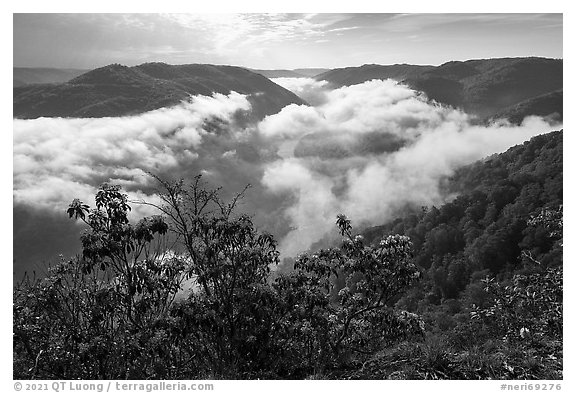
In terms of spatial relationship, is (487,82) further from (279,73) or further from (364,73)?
(279,73)

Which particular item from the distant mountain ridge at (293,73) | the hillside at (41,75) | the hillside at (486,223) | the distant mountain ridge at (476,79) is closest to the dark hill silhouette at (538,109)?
the distant mountain ridge at (476,79)

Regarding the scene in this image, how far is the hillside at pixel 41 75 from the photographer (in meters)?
7.53

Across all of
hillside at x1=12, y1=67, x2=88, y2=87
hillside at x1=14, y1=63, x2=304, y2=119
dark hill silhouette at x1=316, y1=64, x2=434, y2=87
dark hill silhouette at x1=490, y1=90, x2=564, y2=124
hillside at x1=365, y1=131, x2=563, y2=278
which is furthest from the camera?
hillside at x1=365, y1=131, x2=563, y2=278

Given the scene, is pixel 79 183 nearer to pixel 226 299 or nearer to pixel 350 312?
pixel 226 299

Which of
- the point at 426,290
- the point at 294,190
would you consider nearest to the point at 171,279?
the point at 294,190

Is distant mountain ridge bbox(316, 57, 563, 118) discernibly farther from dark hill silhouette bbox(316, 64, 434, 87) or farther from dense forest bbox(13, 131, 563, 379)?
dense forest bbox(13, 131, 563, 379)

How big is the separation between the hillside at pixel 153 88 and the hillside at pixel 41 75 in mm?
178

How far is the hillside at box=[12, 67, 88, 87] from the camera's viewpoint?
753 centimetres

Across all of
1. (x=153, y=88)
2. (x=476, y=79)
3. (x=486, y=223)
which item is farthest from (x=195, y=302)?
(x=486, y=223)

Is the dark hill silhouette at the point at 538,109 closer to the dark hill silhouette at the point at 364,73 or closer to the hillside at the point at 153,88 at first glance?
the dark hill silhouette at the point at 364,73

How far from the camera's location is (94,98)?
32.1 feet

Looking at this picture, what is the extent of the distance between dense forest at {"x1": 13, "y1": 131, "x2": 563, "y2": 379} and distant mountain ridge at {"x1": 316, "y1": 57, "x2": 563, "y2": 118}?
514 cm

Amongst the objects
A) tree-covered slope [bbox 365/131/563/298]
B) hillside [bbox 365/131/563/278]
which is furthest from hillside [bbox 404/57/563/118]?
tree-covered slope [bbox 365/131/563/298]
